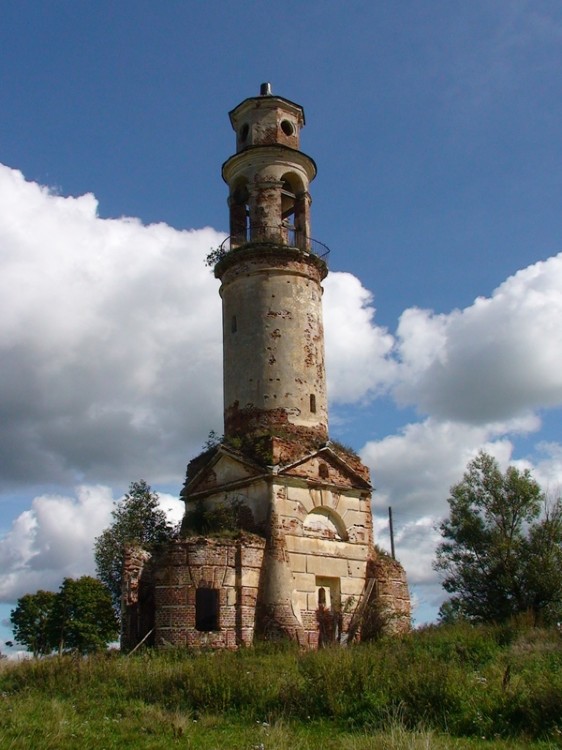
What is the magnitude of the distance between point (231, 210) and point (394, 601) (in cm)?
1304

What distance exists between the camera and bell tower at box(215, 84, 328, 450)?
74.5 feet

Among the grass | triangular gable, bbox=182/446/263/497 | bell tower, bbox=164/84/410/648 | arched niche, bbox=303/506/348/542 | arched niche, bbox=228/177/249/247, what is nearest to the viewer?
the grass

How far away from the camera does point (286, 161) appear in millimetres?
25031

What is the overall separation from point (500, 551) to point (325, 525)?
10431 millimetres

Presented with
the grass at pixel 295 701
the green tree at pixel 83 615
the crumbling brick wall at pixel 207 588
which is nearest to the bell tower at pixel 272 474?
the crumbling brick wall at pixel 207 588

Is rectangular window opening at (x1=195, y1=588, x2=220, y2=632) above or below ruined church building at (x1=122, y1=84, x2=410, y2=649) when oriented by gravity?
below

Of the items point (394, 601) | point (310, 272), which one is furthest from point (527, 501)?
point (310, 272)

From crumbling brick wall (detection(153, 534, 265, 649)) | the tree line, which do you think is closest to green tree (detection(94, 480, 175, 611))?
the tree line

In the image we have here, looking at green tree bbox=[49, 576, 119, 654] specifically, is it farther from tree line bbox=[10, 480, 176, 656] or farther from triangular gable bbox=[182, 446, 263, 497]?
triangular gable bbox=[182, 446, 263, 497]

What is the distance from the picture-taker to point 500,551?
95.6 ft

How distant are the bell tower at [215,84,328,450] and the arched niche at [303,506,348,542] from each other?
186 centimetres

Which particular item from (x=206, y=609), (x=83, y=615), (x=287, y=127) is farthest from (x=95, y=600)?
(x=287, y=127)

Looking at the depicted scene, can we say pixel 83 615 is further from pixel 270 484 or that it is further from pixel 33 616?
pixel 270 484

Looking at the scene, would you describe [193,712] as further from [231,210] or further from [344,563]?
[231,210]
